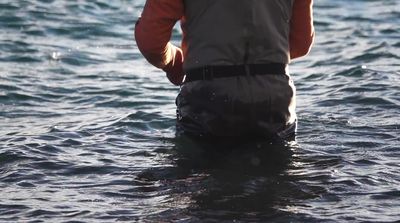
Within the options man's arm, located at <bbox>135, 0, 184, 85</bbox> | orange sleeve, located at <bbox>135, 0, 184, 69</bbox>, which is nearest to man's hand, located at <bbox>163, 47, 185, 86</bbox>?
man's arm, located at <bbox>135, 0, 184, 85</bbox>

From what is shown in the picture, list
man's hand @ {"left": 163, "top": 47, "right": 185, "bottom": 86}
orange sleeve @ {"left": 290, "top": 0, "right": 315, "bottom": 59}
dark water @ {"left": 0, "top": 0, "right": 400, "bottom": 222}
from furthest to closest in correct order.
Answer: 1. man's hand @ {"left": 163, "top": 47, "right": 185, "bottom": 86}
2. orange sleeve @ {"left": 290, "top": 0, "right": 315, "bottom": 59}
3. dark water @ {"left": 0, "top": 0, "right": 400, "bottom": 222}

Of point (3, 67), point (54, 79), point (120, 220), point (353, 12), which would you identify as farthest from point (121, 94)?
point (353, 12)

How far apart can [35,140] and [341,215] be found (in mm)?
3302

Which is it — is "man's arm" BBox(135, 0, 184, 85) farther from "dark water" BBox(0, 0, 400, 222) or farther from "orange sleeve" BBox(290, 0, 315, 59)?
"orange sleeve" BBox(290, 0, 315, 59)

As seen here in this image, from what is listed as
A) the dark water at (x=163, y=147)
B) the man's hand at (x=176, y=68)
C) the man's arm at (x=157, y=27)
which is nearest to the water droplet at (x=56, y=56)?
the dark water at (x=163, y=147)

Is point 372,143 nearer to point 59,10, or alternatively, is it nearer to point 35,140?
point 35,140

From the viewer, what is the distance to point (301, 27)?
7016mm

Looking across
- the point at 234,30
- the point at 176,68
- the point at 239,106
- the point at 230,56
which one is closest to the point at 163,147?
the point at 176,68

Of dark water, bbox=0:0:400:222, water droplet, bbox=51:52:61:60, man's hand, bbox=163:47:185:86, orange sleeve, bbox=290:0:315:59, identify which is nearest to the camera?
dark water, bbox=0:0:400:222

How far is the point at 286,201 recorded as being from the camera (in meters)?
6.02

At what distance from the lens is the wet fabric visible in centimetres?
662

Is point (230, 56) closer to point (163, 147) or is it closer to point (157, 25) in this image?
point (157, 25)

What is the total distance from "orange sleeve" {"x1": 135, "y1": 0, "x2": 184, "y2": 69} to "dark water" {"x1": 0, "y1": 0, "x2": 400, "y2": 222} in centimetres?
→ 87

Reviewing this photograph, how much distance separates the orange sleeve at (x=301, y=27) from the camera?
693 centimetres
